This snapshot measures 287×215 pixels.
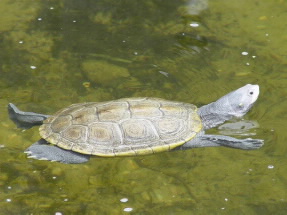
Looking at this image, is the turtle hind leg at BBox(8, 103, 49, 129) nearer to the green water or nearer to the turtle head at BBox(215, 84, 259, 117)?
the green water

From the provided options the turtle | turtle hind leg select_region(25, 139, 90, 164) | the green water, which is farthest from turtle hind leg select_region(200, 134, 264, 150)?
turtle hind leg select_region(25, 139, 90, 164)

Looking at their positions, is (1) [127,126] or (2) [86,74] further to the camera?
(2) [86,74]

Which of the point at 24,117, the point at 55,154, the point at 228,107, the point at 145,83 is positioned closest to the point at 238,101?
the point at 228,107

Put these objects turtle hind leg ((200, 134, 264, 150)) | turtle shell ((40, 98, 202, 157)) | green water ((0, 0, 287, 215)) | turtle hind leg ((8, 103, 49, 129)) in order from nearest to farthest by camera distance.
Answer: green water ((0, 0, 287, 215)), turtle shell ((40, 98, 202, 157)), turtle hind leg ((200, 134, 264, 150)), turtle hind leg ((8, 103, 49, 129))

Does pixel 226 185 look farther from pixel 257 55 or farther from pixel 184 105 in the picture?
pixel 257 55

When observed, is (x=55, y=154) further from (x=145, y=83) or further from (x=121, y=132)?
(x=145, y=83)

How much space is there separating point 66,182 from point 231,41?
3.26 m

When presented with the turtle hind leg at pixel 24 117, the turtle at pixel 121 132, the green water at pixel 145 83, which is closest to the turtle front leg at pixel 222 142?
the turtle at pixel 121 132

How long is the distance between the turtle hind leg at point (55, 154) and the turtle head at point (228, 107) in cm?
137

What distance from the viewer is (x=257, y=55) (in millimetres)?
6453

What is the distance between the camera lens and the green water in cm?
447

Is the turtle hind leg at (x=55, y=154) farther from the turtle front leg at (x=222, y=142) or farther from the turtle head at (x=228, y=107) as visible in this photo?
the turtle head at (x=228, y=107)

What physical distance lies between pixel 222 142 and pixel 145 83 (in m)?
1.48

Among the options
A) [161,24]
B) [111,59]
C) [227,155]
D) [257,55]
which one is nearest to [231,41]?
[257,55]
